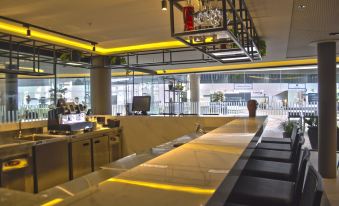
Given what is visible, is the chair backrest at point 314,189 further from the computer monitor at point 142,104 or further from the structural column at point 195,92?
the structural column at point 195,92

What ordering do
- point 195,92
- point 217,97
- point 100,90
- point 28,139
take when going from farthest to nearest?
point 195,92 < point 217,97 < point 100,90 < point 28,139

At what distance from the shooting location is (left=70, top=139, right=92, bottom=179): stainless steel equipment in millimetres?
4012

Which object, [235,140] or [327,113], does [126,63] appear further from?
[235,140]

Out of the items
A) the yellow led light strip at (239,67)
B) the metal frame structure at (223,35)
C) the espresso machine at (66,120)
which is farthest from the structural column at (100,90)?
the metal frame structure at (223,35)

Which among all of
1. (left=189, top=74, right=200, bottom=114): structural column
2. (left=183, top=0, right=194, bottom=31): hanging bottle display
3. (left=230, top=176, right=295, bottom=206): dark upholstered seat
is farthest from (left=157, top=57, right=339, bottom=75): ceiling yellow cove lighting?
(left=230, top=176, right=295, bottom=206): dark upholstered seat

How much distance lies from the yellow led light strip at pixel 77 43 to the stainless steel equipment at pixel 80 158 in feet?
6.58

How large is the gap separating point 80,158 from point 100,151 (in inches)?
17.5

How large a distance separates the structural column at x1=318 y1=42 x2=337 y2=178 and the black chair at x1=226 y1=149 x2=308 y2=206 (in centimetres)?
354

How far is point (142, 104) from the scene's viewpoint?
A: 5309 mm

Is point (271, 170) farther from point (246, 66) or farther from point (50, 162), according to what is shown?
point (246, 66)

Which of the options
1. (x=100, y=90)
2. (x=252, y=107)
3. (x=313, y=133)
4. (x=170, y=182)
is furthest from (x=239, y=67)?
(x=170, y=182)

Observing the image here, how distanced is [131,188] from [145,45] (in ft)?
16.8

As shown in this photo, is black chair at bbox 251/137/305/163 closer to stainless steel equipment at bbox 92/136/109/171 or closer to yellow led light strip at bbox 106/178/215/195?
yellow led light strip at bbox 106/178/215/195

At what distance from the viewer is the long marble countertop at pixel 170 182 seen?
982 millimetres
